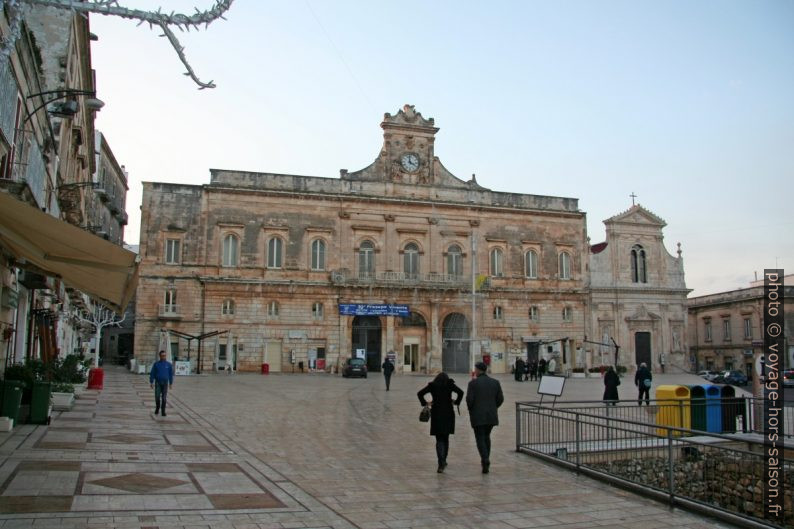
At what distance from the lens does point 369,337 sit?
145ft

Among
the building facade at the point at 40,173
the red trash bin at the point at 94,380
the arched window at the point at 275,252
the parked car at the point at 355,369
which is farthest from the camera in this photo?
the arched window at the point at 275,252

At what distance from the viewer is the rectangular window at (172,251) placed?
1597 inches

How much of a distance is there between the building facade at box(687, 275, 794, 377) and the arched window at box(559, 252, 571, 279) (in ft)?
50.3

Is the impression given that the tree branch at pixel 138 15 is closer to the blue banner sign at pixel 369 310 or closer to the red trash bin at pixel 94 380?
the red trash bin at pixel 94 380

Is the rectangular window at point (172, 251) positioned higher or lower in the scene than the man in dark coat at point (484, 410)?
higher

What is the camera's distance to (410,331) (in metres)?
44.3

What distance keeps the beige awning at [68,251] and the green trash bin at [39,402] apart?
3.10 m

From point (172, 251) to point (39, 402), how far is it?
28651 mm

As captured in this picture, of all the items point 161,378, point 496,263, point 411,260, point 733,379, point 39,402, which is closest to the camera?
point 39,402

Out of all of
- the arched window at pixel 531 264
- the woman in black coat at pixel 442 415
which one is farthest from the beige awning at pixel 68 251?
the arched window at pixel 531 264

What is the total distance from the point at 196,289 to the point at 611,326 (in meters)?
28.8

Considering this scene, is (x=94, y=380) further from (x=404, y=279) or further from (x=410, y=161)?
(x=410, y=161)

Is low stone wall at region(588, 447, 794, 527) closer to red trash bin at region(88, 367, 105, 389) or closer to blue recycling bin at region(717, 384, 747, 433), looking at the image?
blue recycling bin at region(717, 384, 747, 433)

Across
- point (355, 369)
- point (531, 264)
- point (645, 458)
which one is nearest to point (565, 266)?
point (531, 264)
